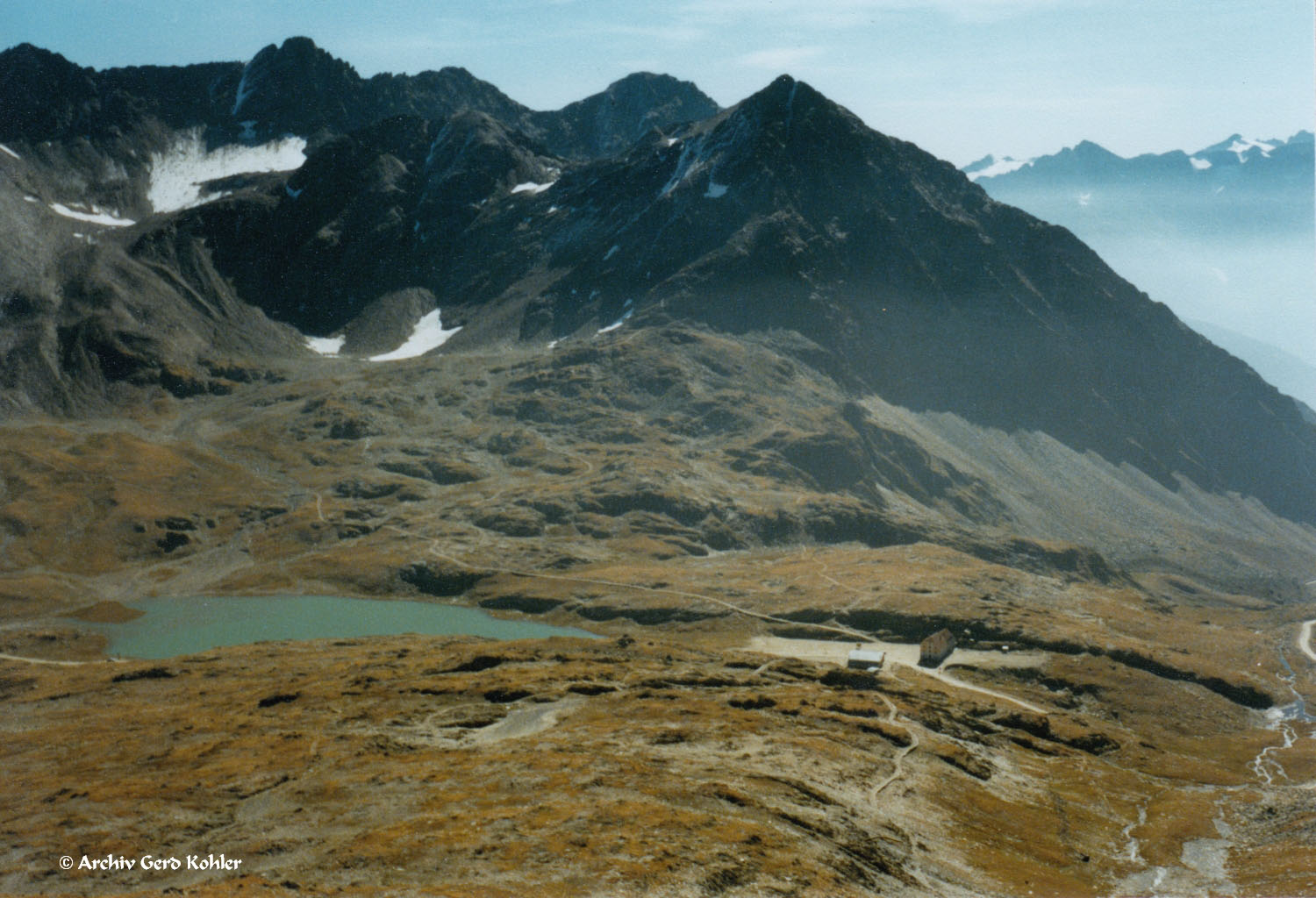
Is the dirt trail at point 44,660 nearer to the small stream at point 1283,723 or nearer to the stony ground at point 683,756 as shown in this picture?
the stony ground at point 683,756

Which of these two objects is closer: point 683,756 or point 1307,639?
point 683,756

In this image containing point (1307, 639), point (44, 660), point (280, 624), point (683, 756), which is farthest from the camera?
point (1307, 639)

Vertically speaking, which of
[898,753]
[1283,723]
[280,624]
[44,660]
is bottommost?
[280,624]

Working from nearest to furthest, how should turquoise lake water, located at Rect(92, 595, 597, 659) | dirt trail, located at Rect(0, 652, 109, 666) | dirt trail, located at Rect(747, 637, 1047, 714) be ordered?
dirt trail, located at Rect(747, 637, 1047, 714) < dirt trail, located at Rect(0, 652, 109, 666) < turquoise lake water, located at Rect(92, 595, 597, 659)

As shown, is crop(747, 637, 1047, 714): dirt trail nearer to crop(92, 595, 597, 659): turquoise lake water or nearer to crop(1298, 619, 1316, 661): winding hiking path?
crop(92, 595, 597, 659): turquoise lake water

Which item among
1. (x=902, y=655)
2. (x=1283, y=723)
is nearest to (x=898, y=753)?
(x=902, y=655)

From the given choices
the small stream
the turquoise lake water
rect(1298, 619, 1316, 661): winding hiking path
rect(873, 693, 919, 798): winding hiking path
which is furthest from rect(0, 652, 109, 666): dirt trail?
rect(1298, 619, 1316, 661): winding hiking path

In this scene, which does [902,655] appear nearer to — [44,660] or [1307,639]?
[1307,639]

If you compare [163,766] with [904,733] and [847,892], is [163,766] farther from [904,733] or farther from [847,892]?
[904,733]
